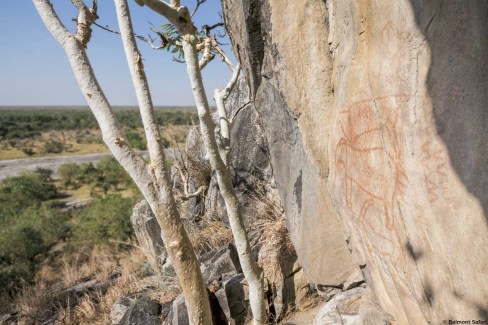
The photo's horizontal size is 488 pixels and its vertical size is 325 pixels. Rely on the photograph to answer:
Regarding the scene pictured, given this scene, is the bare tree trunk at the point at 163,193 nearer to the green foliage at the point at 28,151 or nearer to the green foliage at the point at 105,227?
the green foliage at the point at 105,227

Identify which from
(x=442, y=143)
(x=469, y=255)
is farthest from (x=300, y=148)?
(x=469, y=255)

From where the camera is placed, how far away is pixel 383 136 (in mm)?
2014

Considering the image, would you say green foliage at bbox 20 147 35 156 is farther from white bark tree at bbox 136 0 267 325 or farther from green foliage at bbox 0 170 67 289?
white bark tree at bbox 136 0 267 325

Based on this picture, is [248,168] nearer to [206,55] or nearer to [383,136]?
[206,55]

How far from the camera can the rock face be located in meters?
1.48

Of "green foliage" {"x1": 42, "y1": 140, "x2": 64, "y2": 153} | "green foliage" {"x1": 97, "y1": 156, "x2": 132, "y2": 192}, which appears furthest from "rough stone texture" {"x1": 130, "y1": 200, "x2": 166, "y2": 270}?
"green foliage" {"x1": 42, "y1": 140, "x2": 64, "y2": 153}

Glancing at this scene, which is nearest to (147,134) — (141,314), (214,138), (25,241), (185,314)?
(214,138)

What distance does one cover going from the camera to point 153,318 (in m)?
4.05

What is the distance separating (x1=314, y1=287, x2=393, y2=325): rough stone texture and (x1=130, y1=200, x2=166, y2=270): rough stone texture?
12.9 ft

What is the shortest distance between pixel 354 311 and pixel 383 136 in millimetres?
1481

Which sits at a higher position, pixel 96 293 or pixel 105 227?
pixel 96 293

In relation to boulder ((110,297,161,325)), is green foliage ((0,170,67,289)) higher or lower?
lower

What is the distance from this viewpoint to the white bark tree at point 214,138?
8.78 feet

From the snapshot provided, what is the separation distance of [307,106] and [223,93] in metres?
1.03
